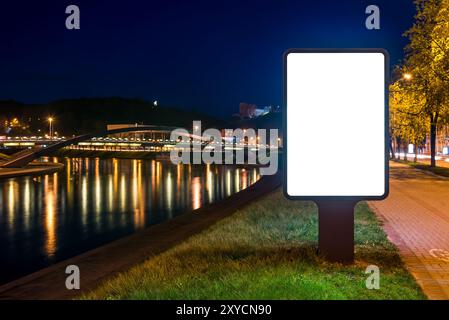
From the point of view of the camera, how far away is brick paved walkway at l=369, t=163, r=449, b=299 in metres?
8.16

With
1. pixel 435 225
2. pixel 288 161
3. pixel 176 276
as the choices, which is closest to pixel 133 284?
pixel 176 276

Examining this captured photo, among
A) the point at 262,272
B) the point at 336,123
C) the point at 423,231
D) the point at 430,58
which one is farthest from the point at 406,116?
the point at 262,272

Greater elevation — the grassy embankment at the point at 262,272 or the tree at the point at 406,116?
the tree at the point at 406,116

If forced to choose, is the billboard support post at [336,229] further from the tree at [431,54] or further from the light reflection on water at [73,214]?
the tree at [431,54]

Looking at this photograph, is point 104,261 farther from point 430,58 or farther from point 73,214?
point 430,58

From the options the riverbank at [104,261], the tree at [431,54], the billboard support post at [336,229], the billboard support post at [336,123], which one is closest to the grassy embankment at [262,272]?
the billboard support post at [336,229]

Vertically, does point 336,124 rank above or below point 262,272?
above

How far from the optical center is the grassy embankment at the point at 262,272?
7033 millimetres

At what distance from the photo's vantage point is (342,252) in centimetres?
867

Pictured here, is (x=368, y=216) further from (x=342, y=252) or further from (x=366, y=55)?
(x=366, y=55)

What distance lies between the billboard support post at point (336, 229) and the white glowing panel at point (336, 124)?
0.91 ft

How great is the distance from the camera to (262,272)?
8.03 m

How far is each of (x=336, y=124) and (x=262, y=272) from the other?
222 centimetres

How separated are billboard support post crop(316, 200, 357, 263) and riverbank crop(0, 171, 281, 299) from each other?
3.32m
